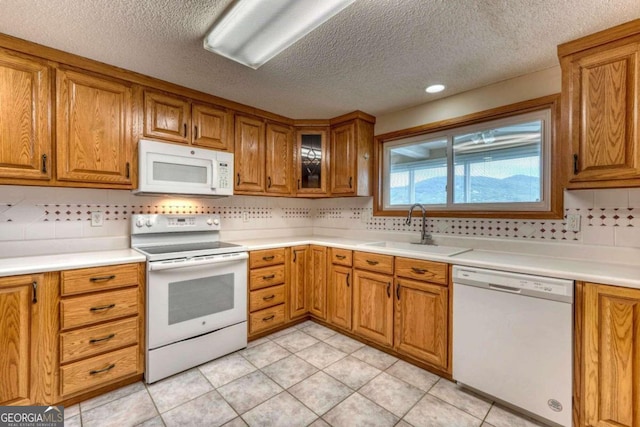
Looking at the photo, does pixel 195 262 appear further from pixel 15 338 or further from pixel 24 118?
pixel 24 118

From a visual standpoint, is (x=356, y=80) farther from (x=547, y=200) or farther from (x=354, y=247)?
(x=547, y=200)

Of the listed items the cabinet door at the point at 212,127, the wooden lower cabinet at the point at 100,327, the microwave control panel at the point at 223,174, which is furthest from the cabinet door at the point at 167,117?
the wooden lower cabinet at the point at 100,327

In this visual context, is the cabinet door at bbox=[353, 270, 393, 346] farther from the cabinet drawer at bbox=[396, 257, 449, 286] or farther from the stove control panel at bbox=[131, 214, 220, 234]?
the stove control panel at bbox=[131, 214, 220, 234]

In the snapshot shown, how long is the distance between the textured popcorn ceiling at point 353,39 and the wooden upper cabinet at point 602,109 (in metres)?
0.12

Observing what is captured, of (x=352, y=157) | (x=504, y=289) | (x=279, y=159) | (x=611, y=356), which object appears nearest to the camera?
(x=611, y=356)

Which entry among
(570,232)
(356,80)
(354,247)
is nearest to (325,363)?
(354,247)

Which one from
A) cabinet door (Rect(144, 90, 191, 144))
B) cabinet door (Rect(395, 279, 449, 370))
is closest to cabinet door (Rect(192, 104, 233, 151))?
cabinet door (Rect(144, 90, 191, 144))

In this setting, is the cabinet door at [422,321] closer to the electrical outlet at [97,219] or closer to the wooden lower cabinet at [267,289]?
the wooden lower cabinet at [267,289]

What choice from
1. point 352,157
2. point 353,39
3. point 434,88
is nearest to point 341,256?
point 352,157

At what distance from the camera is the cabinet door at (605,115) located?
1543 millimetres

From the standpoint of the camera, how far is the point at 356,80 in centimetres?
227

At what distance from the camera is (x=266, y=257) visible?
106 inches

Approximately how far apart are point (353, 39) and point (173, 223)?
2.08 meters

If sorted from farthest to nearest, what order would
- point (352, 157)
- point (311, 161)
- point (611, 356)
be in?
point (311, 161) < point (352, 157) < point (611, 356)
